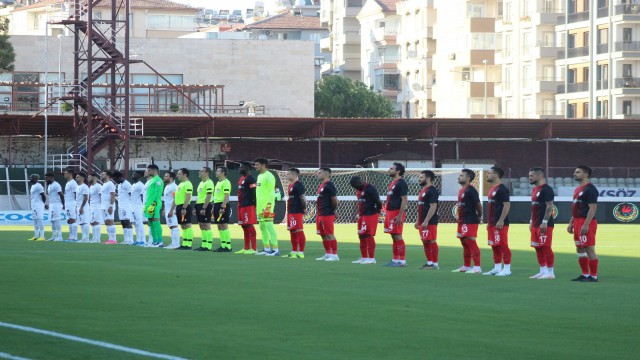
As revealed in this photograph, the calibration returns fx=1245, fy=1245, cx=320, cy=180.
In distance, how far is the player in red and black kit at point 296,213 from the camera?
1066 inches

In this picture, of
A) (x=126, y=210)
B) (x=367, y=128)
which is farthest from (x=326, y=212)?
(x=367, y=128)

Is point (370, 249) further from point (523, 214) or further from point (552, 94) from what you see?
point (552, 94)

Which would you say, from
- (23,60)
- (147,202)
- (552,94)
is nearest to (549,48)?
(552,94)

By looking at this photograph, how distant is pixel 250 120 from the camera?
61781mm

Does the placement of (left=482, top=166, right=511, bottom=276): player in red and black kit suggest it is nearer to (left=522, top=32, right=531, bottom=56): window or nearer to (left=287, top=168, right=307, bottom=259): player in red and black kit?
(left=287, top=168, right=307, bottom=259): player in red and black kit

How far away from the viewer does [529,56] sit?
100688 millimetres

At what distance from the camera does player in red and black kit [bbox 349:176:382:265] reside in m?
25.5

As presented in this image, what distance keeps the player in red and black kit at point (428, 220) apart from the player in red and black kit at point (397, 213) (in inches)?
23.1

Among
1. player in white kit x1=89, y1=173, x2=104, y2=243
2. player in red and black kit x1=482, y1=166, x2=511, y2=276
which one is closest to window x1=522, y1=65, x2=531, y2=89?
player in white kit x1=89, y1=173, x2=104, y2=243

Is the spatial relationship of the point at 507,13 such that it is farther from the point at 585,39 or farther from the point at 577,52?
the point at 585,39

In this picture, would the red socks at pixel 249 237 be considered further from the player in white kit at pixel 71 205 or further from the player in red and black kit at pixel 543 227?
the player in red and black kit at pixel 543 227

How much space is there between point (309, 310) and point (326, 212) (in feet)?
35.9

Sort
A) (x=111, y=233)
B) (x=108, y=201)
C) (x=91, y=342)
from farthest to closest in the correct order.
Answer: (x=108, y=201)
(x=111, y=233)
(x=91, y=342)

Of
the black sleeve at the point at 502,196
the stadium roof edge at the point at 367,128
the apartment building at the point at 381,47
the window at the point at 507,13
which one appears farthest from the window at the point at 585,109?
the black sleeve at the point at 502,196
